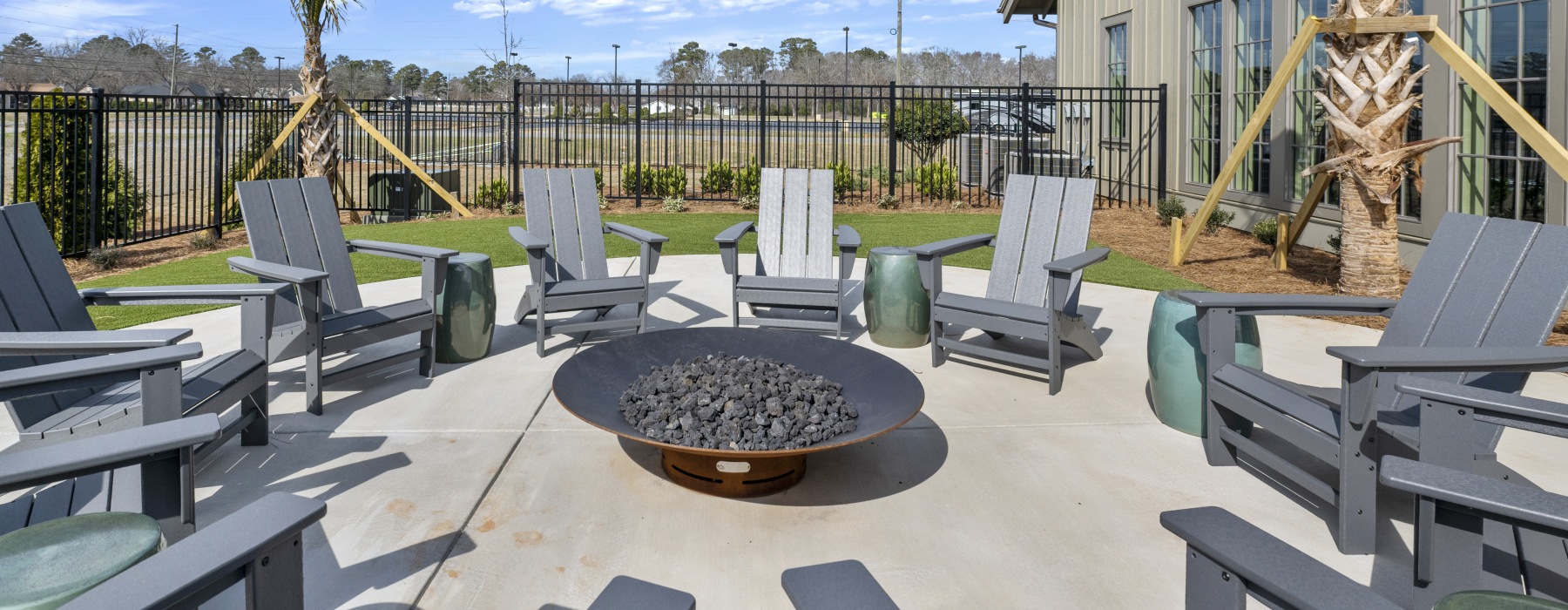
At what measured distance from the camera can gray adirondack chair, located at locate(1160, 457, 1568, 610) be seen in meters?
1.24

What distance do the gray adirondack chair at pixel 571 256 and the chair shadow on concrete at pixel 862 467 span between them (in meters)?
1.63

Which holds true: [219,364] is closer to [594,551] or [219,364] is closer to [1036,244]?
[594,551]

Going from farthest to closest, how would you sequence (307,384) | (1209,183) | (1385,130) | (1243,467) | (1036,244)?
(1209,183), (1385,130), (1036,244), (307,384), (1243,467)

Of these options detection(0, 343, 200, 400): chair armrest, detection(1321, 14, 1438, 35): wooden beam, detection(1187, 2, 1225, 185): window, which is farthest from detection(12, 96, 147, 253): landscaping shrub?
detection(1187, 2, 1225, 185): window

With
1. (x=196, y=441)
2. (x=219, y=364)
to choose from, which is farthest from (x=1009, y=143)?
(x=196, y=441)

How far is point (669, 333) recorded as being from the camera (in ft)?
12.9

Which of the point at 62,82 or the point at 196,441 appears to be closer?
the point at 196,441

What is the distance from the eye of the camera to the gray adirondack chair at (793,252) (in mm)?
5305

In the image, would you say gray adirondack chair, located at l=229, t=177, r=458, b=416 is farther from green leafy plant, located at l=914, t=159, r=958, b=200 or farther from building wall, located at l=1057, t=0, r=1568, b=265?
green leafy plant, located at l=914, t=159, r=958, b=200

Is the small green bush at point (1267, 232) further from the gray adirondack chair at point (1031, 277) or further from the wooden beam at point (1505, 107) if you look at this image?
the gray adirondack chair at point (1031, 277)

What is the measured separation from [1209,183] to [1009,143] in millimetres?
4173

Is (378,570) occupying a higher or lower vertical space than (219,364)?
lower

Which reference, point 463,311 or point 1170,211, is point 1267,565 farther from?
point 1170,211

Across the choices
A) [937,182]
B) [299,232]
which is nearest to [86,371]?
[299,232]
